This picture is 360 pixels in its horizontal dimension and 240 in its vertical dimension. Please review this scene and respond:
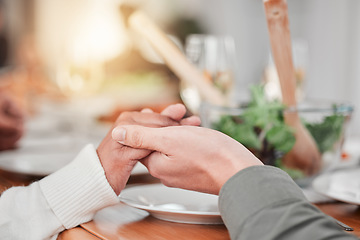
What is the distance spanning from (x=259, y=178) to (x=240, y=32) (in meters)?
5.81

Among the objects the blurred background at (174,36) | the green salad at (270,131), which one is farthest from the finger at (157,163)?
the blurred background at (174,36)

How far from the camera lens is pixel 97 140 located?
4.33 ft

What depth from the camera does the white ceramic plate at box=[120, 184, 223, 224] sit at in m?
0.58

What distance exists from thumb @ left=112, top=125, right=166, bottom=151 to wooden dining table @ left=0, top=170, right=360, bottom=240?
0.34 feet

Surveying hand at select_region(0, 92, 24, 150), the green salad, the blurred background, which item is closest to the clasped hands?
the green salad

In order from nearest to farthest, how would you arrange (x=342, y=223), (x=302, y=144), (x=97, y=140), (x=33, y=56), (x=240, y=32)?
(x=342, y=223) → (x=302, y=144) → (x=97, y=140) → (x=33, y=56) → (x=240, y=32)

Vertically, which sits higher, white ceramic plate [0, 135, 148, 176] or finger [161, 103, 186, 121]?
finger [161, 103, 186, 121]

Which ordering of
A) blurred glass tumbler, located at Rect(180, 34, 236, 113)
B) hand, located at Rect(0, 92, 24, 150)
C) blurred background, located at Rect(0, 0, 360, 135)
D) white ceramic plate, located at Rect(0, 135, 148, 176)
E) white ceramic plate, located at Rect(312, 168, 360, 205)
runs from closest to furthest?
white ceramic plate, located at Rect(312, 168, 360, 205), white ceramic plate, located at Rect(0, 135, 148, 176), hand, located at Rect(0, 92, 24, 150), blurred glass tumbler, located at Rect(180, 34, 236, 113), blurred background, located at Rect(0, 0, 360, 135)

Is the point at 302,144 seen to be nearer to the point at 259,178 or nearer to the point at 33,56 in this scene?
the point at 259,178

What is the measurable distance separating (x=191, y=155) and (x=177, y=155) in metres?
0.02

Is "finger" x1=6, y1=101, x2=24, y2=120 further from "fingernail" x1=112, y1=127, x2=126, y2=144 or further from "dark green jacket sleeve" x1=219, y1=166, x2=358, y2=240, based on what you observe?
"dark green jacket sleeve" x1=219, y1=166, x2=358, y2=240

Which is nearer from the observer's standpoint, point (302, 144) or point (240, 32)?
point (302, 144)

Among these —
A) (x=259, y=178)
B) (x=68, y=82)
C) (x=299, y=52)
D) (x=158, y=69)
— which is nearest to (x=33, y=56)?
(x=68, y=82)

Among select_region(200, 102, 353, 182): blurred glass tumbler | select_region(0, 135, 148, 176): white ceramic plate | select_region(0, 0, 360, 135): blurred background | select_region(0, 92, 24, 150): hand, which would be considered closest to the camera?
select_region(200, 102, 353, 182): blurred glass tumbler
